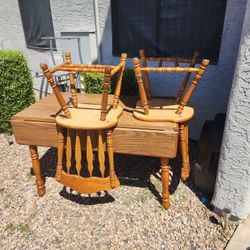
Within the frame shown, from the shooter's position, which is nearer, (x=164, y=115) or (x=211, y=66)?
(x=164, y=115)

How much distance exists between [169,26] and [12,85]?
2.26m

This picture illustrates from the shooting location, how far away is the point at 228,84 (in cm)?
291

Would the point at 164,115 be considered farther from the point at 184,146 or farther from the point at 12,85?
the point at 12,85

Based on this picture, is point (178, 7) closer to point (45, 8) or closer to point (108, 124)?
point (108, 124)

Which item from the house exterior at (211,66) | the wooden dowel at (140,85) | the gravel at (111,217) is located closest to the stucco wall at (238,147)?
the house exterior at (211,66)

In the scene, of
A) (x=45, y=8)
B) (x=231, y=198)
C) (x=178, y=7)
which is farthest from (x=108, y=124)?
(x=45, y=8)

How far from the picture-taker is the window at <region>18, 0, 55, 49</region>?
4.57 m

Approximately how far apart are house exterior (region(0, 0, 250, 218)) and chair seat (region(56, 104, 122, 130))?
91 cm

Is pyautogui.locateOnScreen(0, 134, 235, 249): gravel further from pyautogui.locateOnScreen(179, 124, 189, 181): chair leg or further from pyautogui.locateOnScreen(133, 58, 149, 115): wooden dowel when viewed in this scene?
pyautogui.locateOnScreen(133, 58, 149, 115): wooden dowel

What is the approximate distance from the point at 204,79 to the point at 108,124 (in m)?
1.67

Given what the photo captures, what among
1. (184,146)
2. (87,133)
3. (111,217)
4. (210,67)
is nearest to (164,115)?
(184,146)

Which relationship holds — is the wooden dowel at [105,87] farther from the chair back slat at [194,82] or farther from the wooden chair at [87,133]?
the chair back slat at [194,82]

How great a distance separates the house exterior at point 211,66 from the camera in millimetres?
1806

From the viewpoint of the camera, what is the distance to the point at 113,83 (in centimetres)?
323
